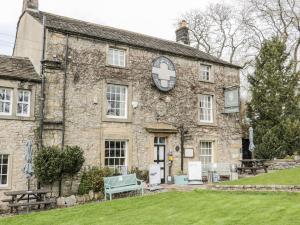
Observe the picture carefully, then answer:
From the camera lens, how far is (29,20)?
1784 centimetres

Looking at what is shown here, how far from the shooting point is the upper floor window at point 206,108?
21.2 meters

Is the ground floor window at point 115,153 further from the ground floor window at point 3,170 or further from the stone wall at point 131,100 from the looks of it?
the ground floor window at point 3,170

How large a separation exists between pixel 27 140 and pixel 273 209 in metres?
10.2

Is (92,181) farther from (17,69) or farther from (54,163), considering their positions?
(17,69)

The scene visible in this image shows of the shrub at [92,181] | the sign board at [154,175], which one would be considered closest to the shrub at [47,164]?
the shrub at [92,181]

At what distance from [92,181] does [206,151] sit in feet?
27.1

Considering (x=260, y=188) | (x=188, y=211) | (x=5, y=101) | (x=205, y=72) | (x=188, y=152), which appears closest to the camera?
(x=188, y=211)

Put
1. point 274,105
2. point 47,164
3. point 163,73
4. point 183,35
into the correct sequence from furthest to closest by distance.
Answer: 1. point 183,35
2. point 274,105
3. point 163,73
4. point 47,164

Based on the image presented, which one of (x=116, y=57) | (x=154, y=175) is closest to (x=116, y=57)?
Result: (x=116, y=57)

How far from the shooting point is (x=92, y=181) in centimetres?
1535

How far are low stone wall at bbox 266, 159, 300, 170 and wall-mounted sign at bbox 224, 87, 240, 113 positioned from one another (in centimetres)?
399

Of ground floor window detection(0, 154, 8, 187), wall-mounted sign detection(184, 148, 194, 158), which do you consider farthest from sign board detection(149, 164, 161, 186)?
ground floor window detection(0, 154, 8, 187)

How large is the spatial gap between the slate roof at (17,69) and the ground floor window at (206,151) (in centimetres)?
1039

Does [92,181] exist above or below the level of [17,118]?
below
